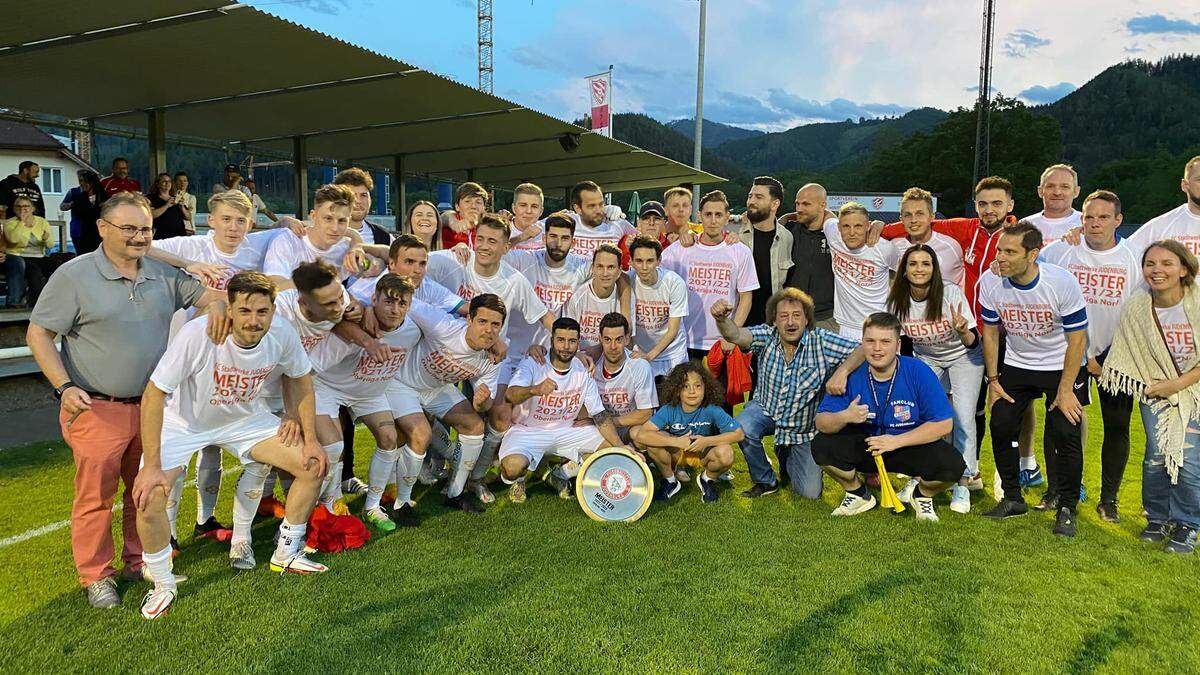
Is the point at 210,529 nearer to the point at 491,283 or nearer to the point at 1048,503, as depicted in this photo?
the point at 491,283

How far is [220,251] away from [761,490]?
13.0 ft

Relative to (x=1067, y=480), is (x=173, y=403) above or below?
above

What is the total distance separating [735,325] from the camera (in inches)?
233

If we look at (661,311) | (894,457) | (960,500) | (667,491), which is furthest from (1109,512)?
(661,311)

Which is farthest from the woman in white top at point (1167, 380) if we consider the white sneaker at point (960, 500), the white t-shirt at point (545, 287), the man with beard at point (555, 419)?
the white t-shirt at point (545, 287)

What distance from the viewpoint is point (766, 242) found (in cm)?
653

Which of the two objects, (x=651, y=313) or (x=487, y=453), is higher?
(x=651, y=313)

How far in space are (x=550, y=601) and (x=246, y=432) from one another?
1.80 metres

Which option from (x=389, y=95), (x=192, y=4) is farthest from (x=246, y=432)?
(x=389, y=95)

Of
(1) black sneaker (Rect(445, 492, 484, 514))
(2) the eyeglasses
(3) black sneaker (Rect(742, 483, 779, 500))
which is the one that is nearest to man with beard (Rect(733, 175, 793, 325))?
(3) black sneaker (Rect(742, 483, 779, 500))

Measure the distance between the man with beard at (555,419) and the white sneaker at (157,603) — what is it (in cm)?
228

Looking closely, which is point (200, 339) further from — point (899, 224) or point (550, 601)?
point (899, 224)

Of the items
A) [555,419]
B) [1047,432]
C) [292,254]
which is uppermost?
[292,254]

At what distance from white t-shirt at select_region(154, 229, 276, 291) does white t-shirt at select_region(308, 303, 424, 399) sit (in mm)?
544
